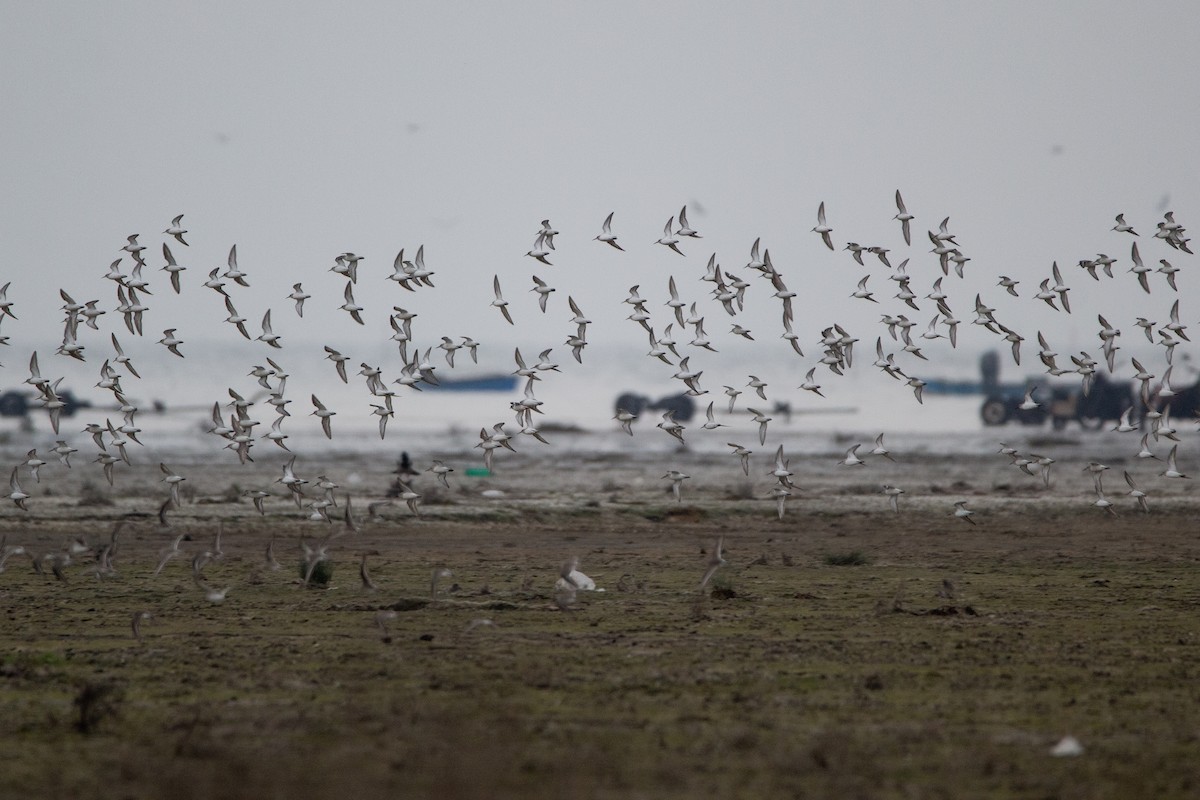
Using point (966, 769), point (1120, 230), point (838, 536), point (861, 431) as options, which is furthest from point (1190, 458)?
point (966, 769)

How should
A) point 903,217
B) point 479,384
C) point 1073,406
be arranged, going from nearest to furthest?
point 903,217
point 1073,406
point 479,384

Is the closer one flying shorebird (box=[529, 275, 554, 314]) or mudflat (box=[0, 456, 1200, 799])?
mudflat (box=[0, 456, 1200, 799])

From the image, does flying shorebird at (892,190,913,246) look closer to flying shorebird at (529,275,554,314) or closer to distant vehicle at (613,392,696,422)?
flying shorebird at (529,275,554,314)

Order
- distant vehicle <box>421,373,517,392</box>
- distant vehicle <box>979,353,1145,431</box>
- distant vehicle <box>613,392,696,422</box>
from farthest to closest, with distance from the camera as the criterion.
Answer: distant vehicle <box>421,373,517,392</box> → distant vehicle <box>613,392,696,422</box> → distant vehicle <box>979,353,1145,431</box>

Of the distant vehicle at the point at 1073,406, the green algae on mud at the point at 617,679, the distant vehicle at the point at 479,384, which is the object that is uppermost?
the distant vehicle at the point at 479,384

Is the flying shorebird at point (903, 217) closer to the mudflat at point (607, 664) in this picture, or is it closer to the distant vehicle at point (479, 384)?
the mudflat at point (607, 664)

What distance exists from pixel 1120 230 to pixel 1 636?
65.1 feet

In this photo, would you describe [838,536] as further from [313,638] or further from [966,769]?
[966,769]

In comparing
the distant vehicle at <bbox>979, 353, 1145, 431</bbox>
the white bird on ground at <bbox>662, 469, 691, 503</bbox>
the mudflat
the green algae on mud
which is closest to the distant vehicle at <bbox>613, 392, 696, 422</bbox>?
the distant vehicle at <bbox>979, 353, 1145, 431</bbox>

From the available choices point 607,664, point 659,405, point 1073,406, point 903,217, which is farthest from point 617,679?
point 659,405

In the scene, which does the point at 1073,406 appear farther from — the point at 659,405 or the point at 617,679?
the point at 617,679

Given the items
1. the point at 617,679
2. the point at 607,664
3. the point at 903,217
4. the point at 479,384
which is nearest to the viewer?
the point at 617,679

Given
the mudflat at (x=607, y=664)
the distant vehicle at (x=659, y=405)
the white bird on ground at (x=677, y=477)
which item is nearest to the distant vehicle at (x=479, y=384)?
the distant vehicle at (x=659, y=405)

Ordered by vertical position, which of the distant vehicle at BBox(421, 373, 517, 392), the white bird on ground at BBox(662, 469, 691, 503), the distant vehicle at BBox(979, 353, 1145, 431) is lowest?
the white bird on ground at BBox(662, 469, 691, 503)
